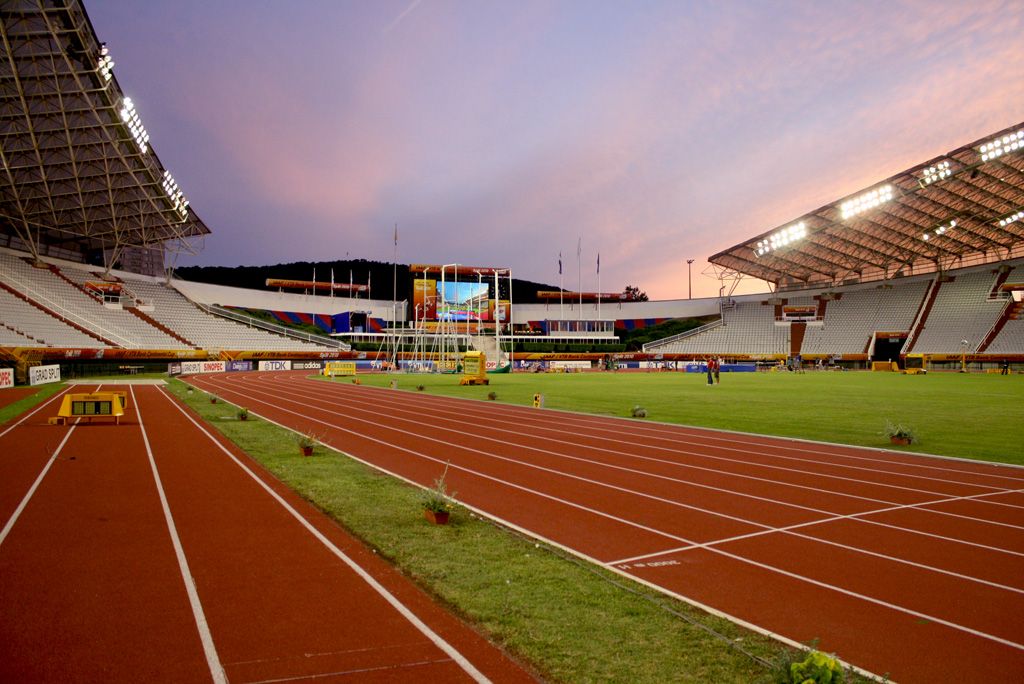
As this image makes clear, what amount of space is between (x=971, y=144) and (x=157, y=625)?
57.3 metres

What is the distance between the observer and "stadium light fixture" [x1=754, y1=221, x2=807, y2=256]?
62188mm

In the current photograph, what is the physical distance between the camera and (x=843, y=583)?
221 inches

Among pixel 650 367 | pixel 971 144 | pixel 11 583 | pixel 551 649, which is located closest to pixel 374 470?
pixel 11 583

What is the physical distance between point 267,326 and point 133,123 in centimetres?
3685

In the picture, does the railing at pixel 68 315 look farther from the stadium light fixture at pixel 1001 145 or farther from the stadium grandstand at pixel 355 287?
the stadium light fixture at pixel 1001 145

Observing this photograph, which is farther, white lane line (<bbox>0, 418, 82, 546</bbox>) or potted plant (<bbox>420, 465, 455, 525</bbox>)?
potted plant (<bbox>420, 465, 455, 525</bbox>)

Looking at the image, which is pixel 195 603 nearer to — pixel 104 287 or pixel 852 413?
pixel 852 413

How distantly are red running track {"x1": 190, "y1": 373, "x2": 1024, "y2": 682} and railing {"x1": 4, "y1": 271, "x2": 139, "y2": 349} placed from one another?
45.0 m

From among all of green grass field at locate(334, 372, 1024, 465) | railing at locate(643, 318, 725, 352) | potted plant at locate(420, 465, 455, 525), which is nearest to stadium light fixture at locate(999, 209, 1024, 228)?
railing at locate(643, 318, 725, 352)

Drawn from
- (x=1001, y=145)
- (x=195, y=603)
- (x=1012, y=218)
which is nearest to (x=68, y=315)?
(x=195, y=603)

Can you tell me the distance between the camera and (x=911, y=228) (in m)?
61.7

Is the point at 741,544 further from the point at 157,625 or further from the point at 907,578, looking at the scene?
the point at 157,625

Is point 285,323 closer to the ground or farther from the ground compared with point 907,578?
farther from the ground

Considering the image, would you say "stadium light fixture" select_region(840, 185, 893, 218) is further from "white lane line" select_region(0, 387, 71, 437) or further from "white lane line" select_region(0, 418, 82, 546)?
"white lane line" select_region(0, 387, 71, 437)
